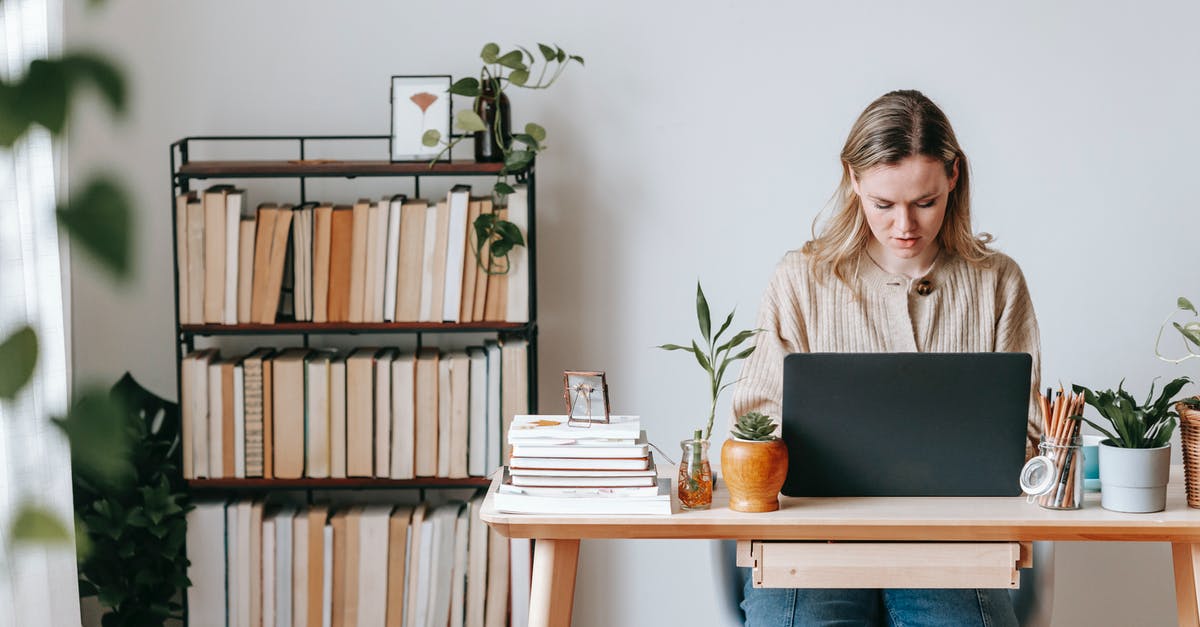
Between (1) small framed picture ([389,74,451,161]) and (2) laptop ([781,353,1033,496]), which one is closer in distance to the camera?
(2) laptop ([781,353,1033,496])

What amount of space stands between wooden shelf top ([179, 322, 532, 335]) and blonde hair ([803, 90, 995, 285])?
2.61 ft

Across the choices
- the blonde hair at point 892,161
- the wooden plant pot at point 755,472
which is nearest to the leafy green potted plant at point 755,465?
the wooden plant pot at point 755,472

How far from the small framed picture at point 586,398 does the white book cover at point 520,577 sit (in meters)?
0.97

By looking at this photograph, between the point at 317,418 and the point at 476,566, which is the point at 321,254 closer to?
the point at 317,418

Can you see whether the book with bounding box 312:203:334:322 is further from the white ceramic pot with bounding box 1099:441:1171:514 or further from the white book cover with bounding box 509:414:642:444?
the white ceramic pot with bounding box 1099:441:1171:514

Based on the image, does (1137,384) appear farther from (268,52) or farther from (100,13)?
(100,13)

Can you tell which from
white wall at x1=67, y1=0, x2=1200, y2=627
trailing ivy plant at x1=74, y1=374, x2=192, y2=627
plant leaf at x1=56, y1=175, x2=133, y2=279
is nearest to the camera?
plant leaf at x1=56, y1=175, x2=133, y2=279

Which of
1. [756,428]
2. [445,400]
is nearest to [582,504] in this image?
[756,428]

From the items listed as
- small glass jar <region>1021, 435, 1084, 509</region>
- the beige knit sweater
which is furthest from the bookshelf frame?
small glass jar <region>1021, 435, 1084, 509</region>

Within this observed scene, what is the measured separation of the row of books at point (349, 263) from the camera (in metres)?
2.55

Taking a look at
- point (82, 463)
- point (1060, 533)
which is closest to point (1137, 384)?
point (1060, 533)

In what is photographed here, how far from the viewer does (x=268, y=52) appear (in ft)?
9.03

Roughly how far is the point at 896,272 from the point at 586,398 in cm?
73

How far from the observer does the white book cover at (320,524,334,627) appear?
2.64 metres
